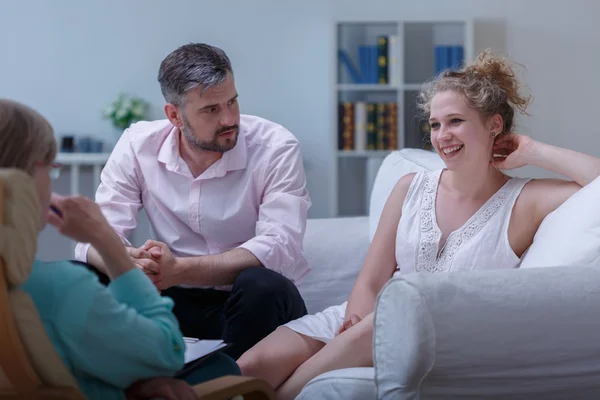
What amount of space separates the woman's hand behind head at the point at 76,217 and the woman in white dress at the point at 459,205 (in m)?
0.90

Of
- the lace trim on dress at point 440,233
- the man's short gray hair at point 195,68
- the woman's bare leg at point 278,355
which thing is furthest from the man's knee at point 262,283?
the man's short gray hair at point 195,68

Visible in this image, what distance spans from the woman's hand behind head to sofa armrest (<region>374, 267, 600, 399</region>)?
1.86 feet

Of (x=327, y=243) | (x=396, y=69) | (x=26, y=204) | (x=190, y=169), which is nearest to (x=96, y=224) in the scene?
(x=26, y=204)

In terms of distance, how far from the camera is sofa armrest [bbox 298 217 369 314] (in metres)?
2.83

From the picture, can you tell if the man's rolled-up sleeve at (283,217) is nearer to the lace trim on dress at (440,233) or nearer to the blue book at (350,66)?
the lace trim on dress at (440,233)

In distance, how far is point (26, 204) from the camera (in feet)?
3.64

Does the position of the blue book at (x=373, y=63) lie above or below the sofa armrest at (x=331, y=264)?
above

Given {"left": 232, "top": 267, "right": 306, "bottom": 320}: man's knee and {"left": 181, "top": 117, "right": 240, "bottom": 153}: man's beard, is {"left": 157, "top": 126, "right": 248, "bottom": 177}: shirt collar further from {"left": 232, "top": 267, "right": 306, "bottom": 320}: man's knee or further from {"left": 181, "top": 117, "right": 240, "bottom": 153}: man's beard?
{"left": 232, "top": 267, "right": 306, "bottom": 320}: man's knee

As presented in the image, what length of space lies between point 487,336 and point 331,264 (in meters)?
1.36

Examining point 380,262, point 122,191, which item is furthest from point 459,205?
point 122,191

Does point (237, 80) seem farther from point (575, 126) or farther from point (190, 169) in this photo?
point (190, 169)

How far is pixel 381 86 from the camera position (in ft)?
15.5

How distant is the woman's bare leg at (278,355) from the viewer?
2.05 meters

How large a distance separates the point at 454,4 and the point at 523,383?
3.79 meters
